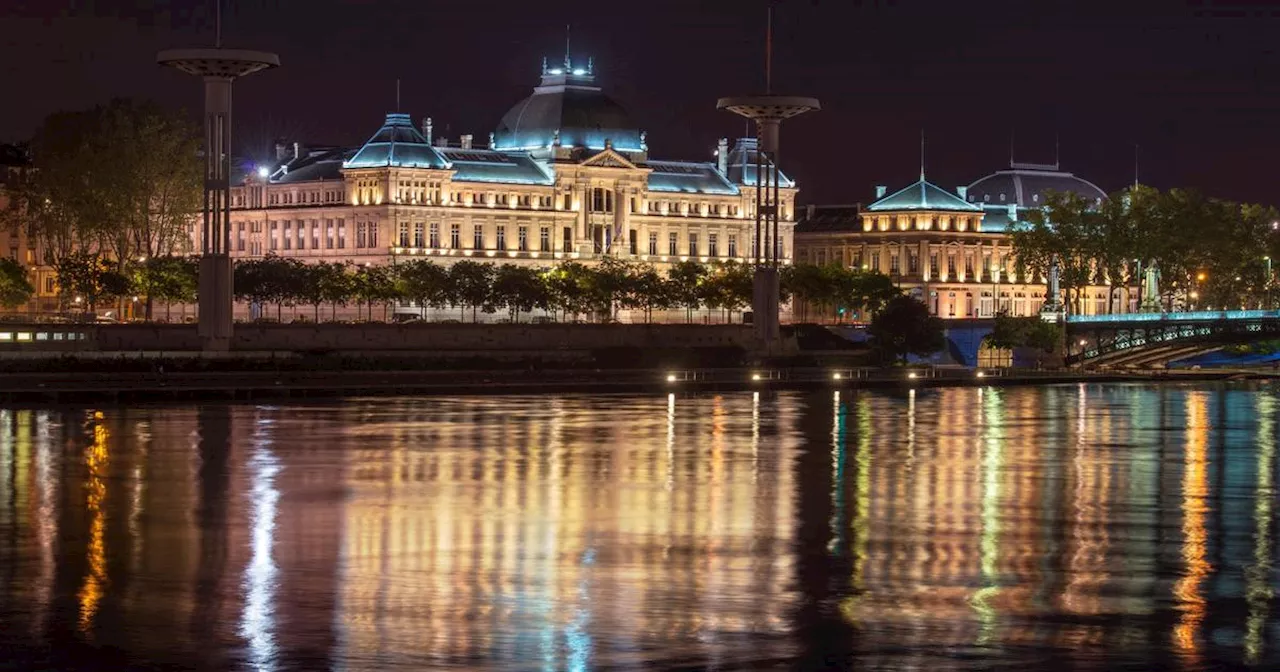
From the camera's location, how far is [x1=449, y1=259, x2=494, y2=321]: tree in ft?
569

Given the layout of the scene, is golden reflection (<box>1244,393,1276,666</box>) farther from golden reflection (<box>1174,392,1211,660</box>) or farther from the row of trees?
the row of trees

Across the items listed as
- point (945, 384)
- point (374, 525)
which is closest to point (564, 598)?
point (374, 525)

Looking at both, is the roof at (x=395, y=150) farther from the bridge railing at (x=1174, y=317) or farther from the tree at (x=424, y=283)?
the bridge railing at (x=1174, y=317)

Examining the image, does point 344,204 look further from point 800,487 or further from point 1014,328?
point 800,487

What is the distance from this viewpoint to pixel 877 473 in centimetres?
6322

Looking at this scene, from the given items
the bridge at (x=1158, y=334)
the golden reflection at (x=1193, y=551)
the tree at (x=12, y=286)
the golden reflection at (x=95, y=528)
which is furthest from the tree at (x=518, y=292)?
the golden reflection at (x=95, y=528)

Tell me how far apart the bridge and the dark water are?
9854 cm

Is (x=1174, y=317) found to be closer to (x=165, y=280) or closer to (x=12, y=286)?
(x=165, y=280)

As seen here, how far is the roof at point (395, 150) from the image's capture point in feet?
645

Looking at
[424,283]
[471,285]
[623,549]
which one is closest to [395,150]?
[424,283]

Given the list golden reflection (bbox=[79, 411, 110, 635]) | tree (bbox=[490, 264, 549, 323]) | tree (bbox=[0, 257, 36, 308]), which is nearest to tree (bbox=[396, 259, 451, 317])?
tree (bbox=[490, 264, 549, 323])

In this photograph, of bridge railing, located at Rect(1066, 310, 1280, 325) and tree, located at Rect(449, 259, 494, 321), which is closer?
tree, located at Rect(449, 259, 494, 321)

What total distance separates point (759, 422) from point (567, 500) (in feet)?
112

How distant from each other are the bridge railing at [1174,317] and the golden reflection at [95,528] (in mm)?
116941
